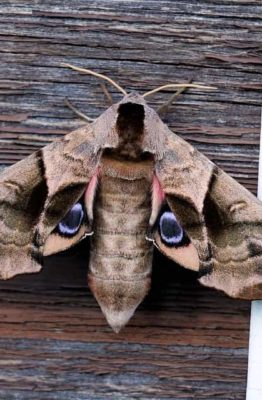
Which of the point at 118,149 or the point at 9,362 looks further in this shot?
the point at 9,362

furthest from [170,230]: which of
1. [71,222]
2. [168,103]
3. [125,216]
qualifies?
[168,103]

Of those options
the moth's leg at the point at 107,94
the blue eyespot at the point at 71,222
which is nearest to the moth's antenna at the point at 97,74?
the moth's leg at the point at 107,94

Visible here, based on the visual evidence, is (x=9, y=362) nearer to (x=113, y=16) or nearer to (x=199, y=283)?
(x=199, y=283)

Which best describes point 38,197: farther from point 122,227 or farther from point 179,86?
point 179,86

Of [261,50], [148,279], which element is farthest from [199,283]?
[261,50]

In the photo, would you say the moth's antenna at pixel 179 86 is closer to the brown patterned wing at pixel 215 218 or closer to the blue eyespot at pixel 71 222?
the brown patterned wing at pixel 215 218

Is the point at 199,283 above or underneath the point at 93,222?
underneath

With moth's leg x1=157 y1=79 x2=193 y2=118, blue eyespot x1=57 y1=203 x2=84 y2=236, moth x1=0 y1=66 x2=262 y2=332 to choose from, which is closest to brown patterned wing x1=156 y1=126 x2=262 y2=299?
moth x1=0 y1=66 x2=262 y2=332
